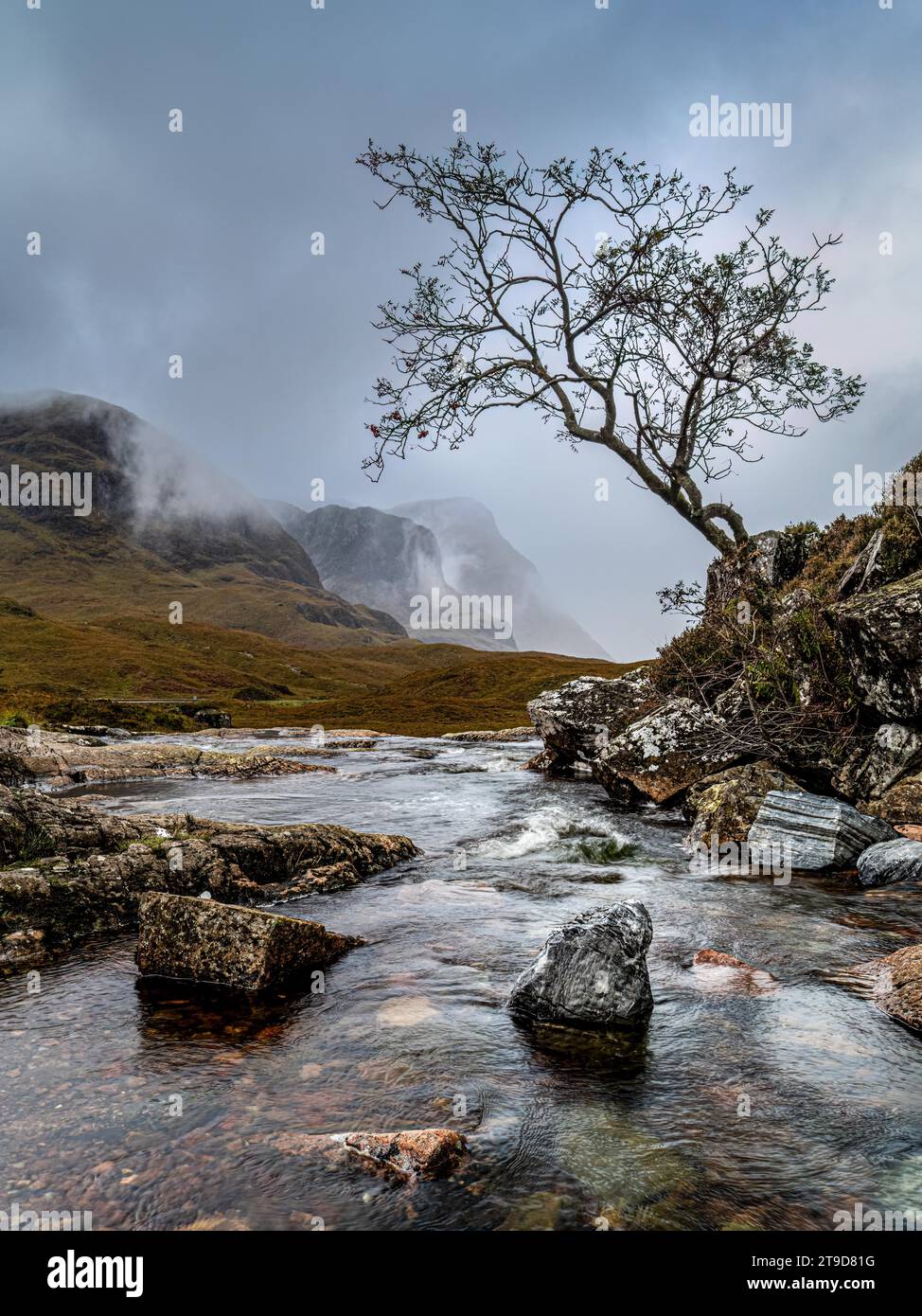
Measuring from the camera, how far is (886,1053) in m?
5.73

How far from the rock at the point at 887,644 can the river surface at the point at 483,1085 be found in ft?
14.8

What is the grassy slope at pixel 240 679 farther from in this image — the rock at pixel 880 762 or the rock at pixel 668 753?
the rock at pixel 880 762

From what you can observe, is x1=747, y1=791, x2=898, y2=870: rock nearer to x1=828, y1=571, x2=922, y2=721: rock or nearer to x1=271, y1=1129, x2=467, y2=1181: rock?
x1=828, y1=571, x2=922, y2=721: rock

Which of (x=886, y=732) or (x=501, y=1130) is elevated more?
(x=886, y=732)

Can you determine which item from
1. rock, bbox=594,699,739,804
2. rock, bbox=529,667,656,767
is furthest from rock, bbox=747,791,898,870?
rock, bbox=529,667,656,767

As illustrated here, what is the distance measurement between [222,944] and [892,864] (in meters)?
Result: 9.32

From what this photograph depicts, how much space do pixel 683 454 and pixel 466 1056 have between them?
688 inches

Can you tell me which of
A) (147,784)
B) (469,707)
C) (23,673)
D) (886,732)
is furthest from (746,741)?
(23,673)

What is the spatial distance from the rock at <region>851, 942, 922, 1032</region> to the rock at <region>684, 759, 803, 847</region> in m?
5.32

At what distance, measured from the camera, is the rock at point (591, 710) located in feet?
79.1

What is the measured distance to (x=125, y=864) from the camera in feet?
31.9

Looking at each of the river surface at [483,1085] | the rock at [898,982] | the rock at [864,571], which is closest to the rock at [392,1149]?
the river surface at [483,1085]

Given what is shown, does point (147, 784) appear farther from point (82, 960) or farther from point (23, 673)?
point (23, 673)
